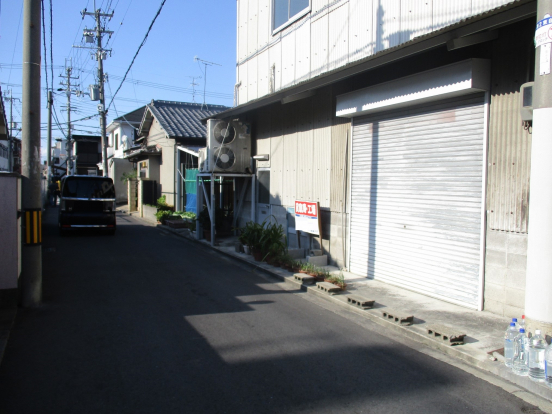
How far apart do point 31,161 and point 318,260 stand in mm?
6100

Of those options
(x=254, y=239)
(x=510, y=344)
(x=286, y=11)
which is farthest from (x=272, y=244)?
(x=286, y=11)

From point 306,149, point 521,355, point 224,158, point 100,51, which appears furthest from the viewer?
point 100,51

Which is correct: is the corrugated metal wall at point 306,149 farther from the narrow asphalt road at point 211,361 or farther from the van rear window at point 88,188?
the van rear window at point 88,188

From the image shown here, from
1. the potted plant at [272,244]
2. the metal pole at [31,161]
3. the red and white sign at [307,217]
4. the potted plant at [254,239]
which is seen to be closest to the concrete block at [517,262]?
the red and white sign at [307,217]

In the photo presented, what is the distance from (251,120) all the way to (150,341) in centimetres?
986

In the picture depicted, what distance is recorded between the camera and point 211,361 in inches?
188

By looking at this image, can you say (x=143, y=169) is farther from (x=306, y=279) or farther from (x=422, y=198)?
(x=422, y=198)

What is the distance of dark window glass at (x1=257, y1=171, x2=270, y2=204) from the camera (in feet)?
43.0

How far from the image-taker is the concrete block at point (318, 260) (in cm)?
991

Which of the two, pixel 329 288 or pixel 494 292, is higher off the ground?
pixel 494 292

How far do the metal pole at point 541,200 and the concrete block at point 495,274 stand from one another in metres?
1.61

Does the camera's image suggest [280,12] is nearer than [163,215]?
Yes

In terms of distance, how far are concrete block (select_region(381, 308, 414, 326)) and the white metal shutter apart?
1.35 meters

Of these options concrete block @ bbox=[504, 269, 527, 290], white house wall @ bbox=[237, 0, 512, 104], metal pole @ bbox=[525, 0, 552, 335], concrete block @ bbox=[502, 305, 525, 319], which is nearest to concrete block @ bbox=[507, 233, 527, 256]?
concrete block @ bbox=[504, 269, 527, 290]
